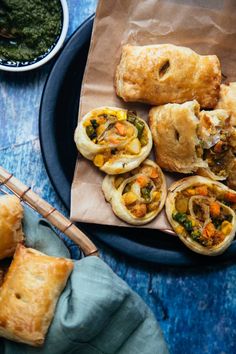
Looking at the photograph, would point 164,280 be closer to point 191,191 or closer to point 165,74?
point 191,191

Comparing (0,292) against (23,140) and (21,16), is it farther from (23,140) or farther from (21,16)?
(21,16)

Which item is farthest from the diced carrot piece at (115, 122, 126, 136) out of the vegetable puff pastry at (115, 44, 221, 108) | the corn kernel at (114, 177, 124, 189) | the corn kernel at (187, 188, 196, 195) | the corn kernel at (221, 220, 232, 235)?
the corn kernel at (221, 220, 232, 235)

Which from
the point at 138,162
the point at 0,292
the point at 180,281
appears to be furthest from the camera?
the point at 180,281

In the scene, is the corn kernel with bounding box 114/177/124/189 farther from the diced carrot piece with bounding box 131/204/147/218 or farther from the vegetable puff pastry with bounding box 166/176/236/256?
the vegetable puff pastry with bounding box 166/176/236/256

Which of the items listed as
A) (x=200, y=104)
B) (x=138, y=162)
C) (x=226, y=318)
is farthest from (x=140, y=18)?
(x=226, y=318)

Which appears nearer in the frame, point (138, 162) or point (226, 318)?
point (138, 162)

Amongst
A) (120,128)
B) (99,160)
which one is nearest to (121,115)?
(120,128)

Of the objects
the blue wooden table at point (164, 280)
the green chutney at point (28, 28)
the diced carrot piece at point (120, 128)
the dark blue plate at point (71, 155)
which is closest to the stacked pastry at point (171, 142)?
the diced carrot piece at point (120, 128)
